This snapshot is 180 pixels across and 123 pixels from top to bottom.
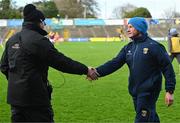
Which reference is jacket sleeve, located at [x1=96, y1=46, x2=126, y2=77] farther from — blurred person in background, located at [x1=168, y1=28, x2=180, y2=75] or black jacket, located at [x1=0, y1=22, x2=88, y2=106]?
blurred person in background, located at [x1=168, y1=28, x2=180, y2=75]

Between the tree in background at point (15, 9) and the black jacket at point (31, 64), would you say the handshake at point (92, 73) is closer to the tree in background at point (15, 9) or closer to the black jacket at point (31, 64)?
the black jacket at point (31, 64)

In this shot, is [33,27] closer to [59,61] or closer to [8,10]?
[59,61]

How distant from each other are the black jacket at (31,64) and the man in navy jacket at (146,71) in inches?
54.0

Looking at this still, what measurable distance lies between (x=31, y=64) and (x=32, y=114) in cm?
59

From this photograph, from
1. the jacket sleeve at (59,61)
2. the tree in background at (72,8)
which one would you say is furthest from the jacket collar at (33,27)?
the tree in background at (72,8)

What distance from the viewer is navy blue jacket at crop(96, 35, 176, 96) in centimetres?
673

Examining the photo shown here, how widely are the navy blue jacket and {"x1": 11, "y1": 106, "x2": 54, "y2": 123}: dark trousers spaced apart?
153 cm

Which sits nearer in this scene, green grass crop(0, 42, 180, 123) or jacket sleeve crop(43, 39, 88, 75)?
jacket sleeve crop(43, 39, 88, 75)

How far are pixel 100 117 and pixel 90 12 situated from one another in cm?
11908

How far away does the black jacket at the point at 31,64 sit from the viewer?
18.5ft

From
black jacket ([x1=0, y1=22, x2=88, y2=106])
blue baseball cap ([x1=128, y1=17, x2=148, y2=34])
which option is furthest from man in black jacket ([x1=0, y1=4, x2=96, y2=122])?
blue baseball cap ([x1=128, y1=17, x2=148, y2=34])

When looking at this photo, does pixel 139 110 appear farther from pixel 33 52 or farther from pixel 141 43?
pixel 33 52

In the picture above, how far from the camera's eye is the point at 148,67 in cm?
678

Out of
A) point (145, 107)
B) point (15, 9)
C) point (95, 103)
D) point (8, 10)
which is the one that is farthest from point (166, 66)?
point (15, 9)
